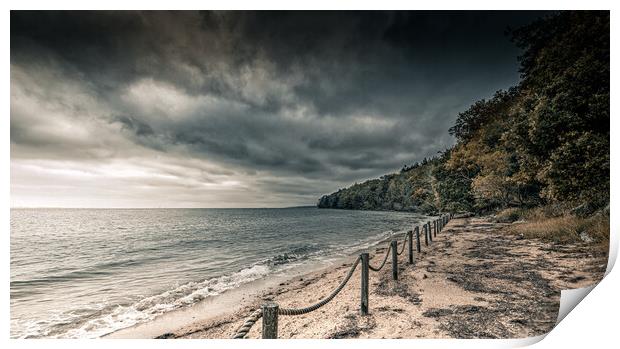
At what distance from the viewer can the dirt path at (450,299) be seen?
13.8 feet

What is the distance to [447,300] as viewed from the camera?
5230mm

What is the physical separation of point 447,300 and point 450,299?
9 cm

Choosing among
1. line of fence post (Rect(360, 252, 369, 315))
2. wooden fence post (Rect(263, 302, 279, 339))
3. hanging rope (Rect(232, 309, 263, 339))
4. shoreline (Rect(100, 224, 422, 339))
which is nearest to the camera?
hanging rope (Rect(232, 309, 263, 339))

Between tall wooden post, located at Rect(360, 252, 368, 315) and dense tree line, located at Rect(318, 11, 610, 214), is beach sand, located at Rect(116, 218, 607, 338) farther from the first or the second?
dense tree line, located at Rect(318, 11, 610, 214)

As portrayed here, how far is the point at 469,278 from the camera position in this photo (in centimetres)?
664

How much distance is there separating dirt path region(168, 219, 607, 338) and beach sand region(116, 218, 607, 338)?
0.05 ft

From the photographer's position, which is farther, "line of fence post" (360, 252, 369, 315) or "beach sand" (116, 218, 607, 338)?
"line of fence post" (360, 252, 369, 315)

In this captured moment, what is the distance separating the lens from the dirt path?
4.20 meters

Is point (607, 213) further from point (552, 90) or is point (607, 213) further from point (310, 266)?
point (310, 266)

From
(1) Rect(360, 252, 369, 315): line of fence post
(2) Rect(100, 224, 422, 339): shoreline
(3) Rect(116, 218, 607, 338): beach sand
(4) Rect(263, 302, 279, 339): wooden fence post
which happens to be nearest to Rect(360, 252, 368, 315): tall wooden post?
(1) Rect(360, 252, 369, 315): line of fence post

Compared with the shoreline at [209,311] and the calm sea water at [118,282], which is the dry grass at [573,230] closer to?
the shoreline at [209,311]

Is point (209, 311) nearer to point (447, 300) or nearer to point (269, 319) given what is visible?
point (269, 319)

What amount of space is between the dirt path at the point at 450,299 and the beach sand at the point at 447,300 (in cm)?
2

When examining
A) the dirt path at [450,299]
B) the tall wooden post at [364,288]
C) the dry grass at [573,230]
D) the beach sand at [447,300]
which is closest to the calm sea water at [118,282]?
the beach sand at [447,300]
